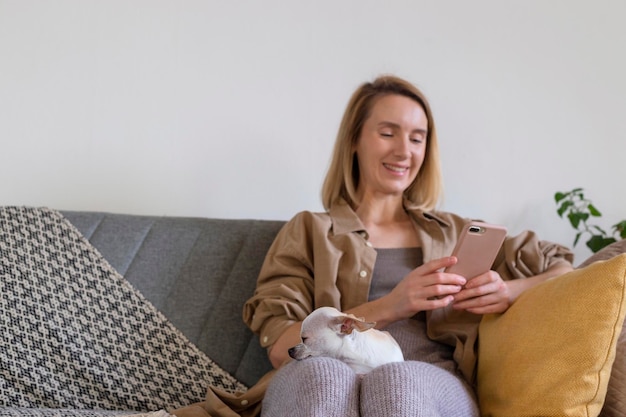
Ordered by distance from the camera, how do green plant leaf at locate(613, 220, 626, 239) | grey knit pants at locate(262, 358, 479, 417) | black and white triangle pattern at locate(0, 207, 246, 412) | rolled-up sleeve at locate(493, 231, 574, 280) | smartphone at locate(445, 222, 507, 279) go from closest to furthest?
grey knit pants at locate(262, 358, 479, 417) → smartphone at locate(445, 222, 507, 279) → black and white triangle pattern at locate(0, 207, 246, 412) → rolled-up sleeve at locate(493, 231, 574, 280) → green plant leaf at locate(613, 220, 626, 239)

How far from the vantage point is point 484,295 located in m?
1.54

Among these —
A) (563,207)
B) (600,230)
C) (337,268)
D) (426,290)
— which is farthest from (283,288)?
(600,230)

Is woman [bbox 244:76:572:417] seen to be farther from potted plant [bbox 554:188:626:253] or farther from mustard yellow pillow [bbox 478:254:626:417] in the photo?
potted plant [bbox 554:188:626:253]

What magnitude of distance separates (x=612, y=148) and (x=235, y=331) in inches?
51.2

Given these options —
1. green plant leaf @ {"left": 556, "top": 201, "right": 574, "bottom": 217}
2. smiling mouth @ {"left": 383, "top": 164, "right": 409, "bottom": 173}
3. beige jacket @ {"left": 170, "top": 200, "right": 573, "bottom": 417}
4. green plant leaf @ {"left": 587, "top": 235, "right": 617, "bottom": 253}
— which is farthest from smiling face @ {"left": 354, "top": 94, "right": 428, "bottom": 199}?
green plant leaf @ {"left": 587, "top": 235, "right": 617, "bottom": 253}

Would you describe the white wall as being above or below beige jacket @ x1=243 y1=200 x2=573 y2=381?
above

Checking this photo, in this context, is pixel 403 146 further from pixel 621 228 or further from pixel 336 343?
pixel 621 228

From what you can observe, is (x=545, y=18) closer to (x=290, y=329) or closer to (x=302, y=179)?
(x=302, y=179)

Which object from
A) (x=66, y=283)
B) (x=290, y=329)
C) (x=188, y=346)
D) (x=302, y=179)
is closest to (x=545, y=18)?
(x=302, y=179)

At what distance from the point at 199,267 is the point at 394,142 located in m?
0.60

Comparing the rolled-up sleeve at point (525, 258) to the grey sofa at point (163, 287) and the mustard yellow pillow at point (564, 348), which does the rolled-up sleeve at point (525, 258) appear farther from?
the mustard yellow pillow at point (564, 348)

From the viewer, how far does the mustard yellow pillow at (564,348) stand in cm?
127

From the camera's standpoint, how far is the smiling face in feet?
6.07

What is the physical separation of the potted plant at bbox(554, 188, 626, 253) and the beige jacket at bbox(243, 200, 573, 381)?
0.25 meters
